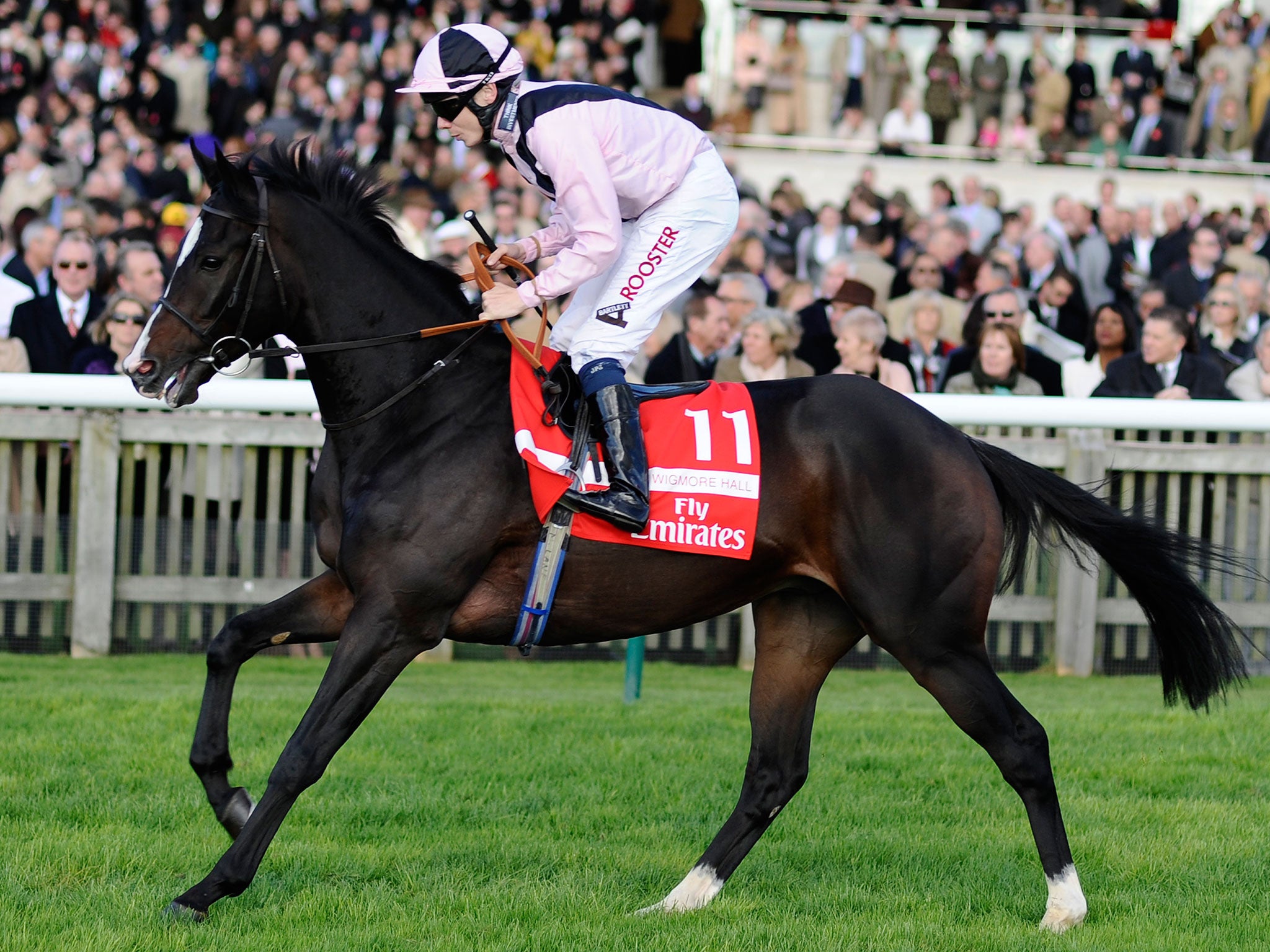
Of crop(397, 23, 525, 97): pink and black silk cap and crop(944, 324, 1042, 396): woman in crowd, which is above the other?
crop(397, 23, 525, 97): pink and black silk cap

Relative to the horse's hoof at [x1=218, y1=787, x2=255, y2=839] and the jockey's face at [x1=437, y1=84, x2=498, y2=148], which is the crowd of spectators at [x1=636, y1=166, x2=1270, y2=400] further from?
the horse's hoof at [x1=218, y1=787, x2=255, y2=839]

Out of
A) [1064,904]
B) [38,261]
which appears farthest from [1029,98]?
[1064,904]

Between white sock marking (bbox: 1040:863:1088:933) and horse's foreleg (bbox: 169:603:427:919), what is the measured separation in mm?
1863

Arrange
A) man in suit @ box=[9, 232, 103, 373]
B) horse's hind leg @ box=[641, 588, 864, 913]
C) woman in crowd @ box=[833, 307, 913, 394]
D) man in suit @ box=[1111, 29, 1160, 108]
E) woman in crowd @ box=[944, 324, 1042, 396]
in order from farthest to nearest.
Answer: man in suit @ box=[1111, 29, 1160, 108] < man in suit @ box=[9, 232, 103, 373] < woman in crowd @ box=[944, 324, 1042, 396] < woman in crowd @ box=[833, 307, 913, 394] < horse's hind leg @ box=[641, 588, 864, 913]

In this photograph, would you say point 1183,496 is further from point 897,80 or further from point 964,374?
point 897,80

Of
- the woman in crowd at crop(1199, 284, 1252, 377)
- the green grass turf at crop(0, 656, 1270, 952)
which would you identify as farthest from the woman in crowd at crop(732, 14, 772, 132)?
the green grass turf at crop(0, 656, 1270, 952)

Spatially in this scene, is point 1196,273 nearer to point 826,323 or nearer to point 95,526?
point 826,323

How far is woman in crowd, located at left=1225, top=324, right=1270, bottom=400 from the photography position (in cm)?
899

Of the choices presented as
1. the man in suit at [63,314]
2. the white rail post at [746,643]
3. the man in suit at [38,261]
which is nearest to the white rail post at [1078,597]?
the white rail post at [746,643]

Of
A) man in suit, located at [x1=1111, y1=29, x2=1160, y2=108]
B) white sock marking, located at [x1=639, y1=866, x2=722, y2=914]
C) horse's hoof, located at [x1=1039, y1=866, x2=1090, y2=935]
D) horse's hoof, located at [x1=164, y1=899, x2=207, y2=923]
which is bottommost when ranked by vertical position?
white sock marking, located at [x1=639, y1=866, x2=722, y2=914]

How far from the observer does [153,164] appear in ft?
48.8

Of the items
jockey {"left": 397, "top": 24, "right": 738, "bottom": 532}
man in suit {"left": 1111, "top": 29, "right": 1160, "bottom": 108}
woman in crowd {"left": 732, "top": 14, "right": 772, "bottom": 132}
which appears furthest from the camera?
man in suit {"left": 1111, "top": 29, "right": 1160, "bottom": 108}

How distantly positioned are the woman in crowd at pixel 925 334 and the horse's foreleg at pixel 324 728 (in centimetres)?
544

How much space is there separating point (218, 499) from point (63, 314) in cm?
203
